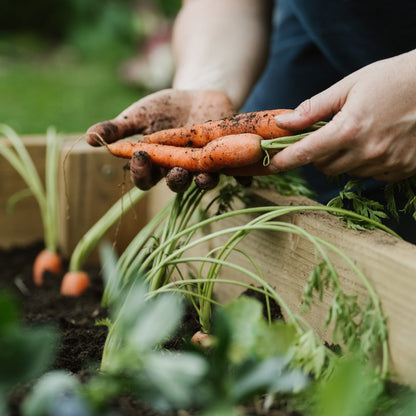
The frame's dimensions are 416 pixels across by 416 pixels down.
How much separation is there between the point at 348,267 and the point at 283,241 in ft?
0.75

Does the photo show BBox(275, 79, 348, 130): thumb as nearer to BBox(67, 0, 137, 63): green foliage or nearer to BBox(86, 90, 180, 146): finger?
BBox(86, 90, 180, 146): finger

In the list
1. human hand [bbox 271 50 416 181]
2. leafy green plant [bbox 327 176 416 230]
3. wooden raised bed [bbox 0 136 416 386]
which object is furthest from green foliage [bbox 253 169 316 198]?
human hand [bbox 271 50 416 181]

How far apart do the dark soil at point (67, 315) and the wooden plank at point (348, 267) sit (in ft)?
0.39

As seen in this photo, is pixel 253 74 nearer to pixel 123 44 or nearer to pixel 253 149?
pixel 253 149

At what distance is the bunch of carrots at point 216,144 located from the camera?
124 centimetres

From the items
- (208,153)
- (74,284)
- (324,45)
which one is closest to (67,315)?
(74,284)

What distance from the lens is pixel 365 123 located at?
113cm

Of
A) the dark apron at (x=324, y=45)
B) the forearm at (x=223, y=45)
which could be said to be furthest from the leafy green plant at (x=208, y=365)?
the forearm at (x=223, y=45)

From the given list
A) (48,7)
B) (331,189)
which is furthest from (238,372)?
(48,7)

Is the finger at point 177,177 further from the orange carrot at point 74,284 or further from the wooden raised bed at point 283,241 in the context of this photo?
the orange carrot at point 74,284

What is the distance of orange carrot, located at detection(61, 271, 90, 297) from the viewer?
181 cm

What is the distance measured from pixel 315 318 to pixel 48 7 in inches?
207

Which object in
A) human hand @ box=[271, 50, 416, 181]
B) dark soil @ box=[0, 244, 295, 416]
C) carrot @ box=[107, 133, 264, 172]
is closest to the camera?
dark soil @ box=[0, 244, 295, 416]

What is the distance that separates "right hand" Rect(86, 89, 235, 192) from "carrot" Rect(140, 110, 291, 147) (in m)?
0.07
